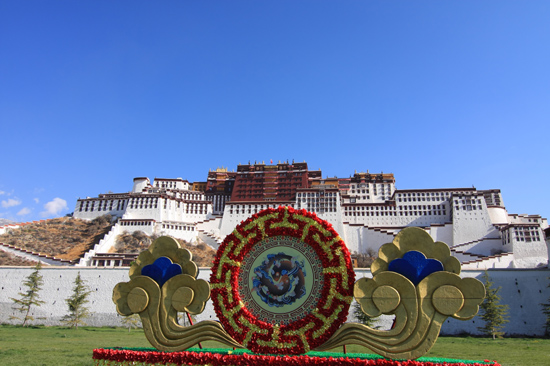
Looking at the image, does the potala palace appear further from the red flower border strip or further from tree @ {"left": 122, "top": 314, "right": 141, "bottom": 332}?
the red flower border strip

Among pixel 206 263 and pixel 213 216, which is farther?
pixel 213 216

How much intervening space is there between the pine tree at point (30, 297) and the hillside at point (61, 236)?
1526 cm

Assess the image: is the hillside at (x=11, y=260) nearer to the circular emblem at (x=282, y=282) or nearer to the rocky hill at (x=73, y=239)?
the rocky hill at (x=73, y=239)

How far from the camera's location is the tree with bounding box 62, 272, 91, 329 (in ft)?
108

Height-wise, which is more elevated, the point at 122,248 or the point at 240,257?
the point at 122,248

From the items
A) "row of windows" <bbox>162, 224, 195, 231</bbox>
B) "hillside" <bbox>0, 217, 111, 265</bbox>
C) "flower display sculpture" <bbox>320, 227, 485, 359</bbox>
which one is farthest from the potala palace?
"flower display sculpture" <bbox>320, 227, 485, 359</bbox>

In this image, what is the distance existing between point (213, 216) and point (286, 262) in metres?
64.0

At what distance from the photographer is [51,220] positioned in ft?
230

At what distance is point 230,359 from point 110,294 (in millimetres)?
28006


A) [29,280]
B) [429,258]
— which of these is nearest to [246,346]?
[429,258]

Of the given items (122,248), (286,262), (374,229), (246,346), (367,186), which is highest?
(367,186)

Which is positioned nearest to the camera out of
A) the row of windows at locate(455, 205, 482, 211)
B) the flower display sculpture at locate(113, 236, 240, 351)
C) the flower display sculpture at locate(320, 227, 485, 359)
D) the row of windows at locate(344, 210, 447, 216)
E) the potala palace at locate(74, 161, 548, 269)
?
A: the flower display sculpture at locate(320, 227, 485, 359)

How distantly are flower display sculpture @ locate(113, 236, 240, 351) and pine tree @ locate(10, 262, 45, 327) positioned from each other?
2663 cm

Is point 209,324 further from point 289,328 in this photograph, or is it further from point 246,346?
point 289,328
